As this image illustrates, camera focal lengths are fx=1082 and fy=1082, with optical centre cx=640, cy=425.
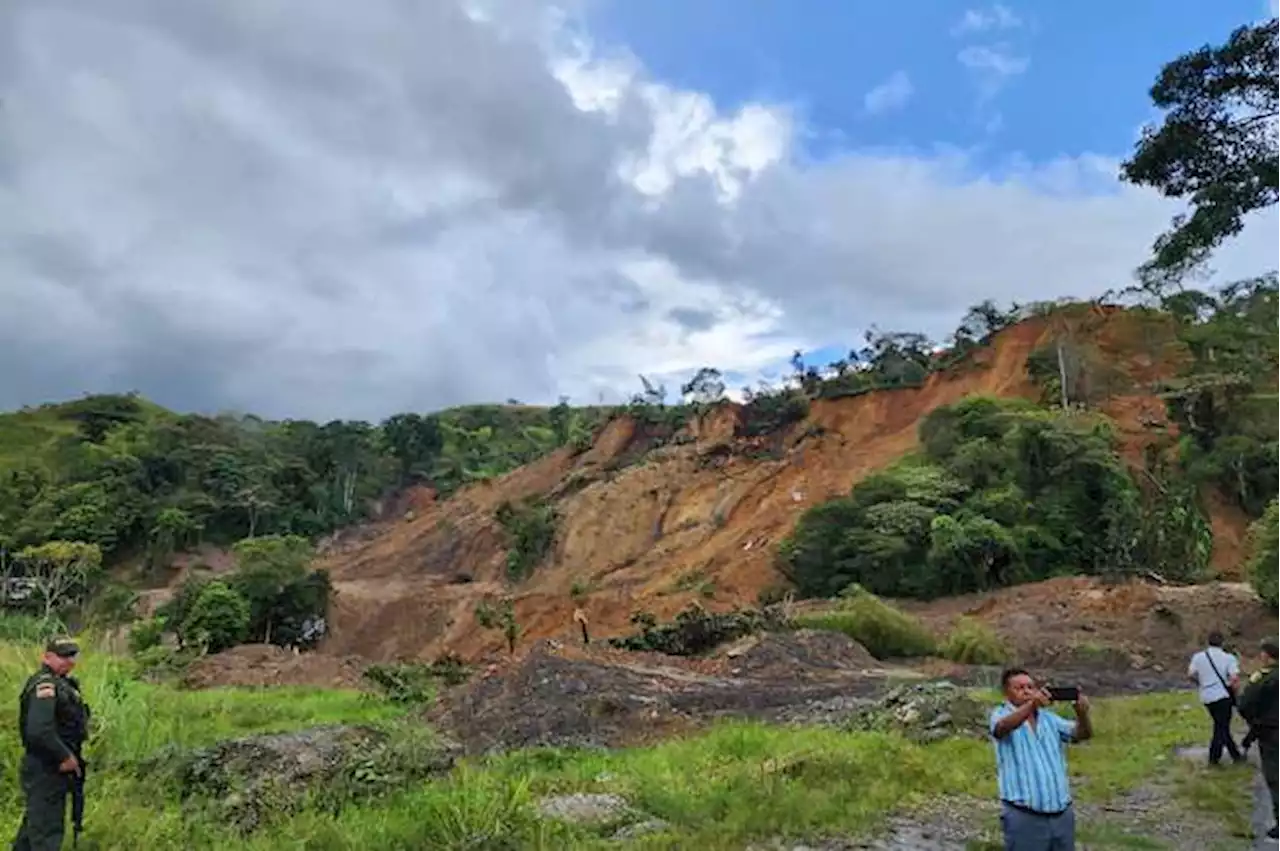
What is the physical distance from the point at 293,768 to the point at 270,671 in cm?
1869

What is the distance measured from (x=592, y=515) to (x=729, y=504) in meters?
7.45

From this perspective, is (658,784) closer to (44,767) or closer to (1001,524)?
(44,767)

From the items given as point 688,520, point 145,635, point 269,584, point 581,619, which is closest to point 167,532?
point 269,584

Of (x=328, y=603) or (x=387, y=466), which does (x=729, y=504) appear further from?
(x=387, y=466)

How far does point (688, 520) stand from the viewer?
49.9 metres

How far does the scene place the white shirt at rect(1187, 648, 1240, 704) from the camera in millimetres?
10781

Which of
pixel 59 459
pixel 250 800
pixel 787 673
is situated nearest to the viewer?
pixel 250 800

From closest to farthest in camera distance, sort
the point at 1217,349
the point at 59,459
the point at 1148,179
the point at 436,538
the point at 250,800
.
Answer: the point at 250,800, the point at 1148,179, the point at 1217,349, the point at 436,538, the point at 59,459

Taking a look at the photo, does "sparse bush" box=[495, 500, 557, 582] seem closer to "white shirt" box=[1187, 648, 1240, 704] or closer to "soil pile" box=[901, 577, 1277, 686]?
"soil pile" box=[901, 577, 1277, 686]

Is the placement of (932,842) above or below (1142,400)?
below

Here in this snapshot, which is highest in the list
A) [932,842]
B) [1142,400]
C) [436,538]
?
[1142,400]

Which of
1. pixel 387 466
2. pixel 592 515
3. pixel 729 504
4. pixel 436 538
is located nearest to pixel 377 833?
pixel 729 504

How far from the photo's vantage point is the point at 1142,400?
1708 inches

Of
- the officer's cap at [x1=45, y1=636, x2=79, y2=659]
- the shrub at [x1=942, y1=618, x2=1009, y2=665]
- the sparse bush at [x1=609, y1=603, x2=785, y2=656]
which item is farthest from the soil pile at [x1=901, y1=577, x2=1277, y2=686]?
the officer's cap at [x1=45, y1=636, x2=79, y2=659]
